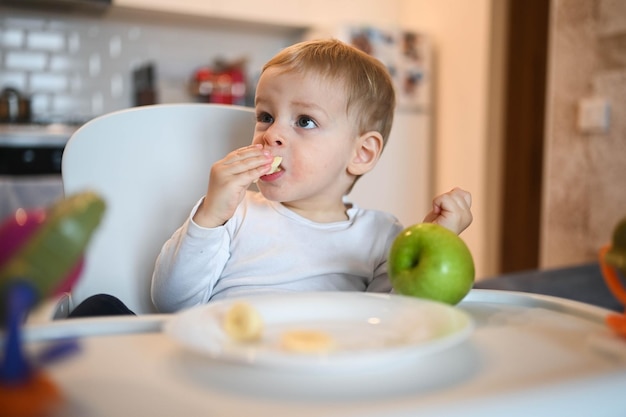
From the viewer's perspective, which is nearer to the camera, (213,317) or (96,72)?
(213,317)

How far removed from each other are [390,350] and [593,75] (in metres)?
2.40

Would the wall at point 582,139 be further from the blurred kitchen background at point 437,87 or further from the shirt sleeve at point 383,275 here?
the shirt sleeve at point 383,275

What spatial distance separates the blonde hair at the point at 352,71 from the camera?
974 millimetres

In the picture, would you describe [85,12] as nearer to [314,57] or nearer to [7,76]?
[7,76]

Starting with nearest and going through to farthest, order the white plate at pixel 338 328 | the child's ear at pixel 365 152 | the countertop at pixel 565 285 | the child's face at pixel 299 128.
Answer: the white plate at pixel 338 328, the child's face at pixel 299 128, the child's ear at pixel 365 152, the countertop at pixel 565 285

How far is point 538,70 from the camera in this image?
2.85 meters

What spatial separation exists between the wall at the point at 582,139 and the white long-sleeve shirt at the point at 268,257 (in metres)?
1.67

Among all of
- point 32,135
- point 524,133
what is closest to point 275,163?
point 32,135

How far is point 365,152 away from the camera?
1.09m

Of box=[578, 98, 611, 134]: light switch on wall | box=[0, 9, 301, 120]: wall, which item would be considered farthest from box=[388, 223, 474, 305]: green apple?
box=[0, 9, 301, 120]: wall

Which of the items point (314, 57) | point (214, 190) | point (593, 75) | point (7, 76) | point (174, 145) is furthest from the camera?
point (7, 76)

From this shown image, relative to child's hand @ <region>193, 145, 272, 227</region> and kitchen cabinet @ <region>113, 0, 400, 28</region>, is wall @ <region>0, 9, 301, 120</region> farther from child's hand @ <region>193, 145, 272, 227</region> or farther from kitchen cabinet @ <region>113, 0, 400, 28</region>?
child's hand @ <region>193, 145, 272, 227</region>

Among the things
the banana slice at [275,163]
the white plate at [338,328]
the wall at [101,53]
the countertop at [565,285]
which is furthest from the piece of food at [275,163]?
the wall at [101,53]

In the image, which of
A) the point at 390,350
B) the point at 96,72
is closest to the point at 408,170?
the point at 96,72
